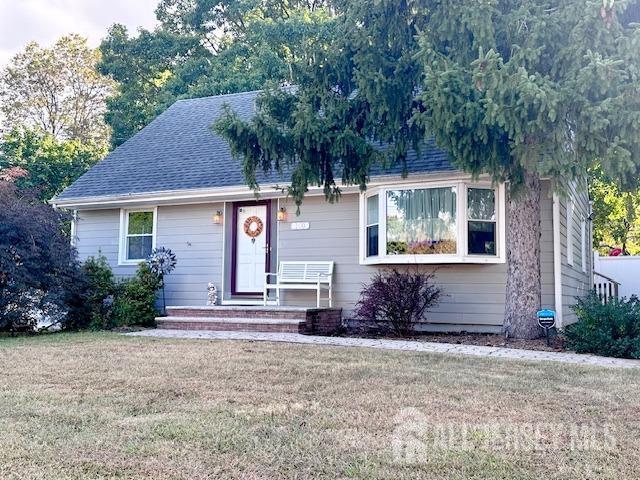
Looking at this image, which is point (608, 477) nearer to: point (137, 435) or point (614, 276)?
point (137, 435)

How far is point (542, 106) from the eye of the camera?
5.84 meters

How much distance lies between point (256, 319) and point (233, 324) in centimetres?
38

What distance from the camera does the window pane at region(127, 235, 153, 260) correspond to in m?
11.8

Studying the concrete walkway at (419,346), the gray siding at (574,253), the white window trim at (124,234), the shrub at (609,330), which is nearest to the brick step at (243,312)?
the concrete walkway at (419,346)

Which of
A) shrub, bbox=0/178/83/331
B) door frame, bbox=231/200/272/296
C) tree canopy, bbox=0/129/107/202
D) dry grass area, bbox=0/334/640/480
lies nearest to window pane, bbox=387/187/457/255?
door frame, bbox=231/200/272/296

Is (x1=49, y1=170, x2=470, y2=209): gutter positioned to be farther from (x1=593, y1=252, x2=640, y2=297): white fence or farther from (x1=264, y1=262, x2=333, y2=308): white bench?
(x1=593, y1=252, x2=640, y2=297): white fence

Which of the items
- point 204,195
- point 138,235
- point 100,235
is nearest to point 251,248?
point 204,195

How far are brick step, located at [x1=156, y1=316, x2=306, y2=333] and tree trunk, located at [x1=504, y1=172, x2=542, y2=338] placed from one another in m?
3.13

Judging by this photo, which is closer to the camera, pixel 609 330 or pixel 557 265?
pixel 609 330

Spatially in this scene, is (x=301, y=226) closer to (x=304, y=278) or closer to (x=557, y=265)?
(x=304, y=278)

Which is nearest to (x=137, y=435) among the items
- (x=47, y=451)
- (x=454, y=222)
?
(x=47, y=451)

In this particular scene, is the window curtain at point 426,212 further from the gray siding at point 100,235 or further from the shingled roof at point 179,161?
the gray siding at point 100,235

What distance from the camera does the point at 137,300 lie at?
1012 cm

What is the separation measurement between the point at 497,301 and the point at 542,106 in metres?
3.94
